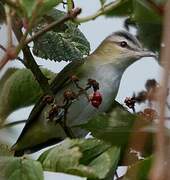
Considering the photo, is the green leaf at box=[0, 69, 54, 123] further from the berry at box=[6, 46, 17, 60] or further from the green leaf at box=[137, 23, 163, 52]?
the berry at box=[6, 46, 17, 60]

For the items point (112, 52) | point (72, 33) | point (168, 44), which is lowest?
point (112, 52)

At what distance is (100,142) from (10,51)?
0.43 meters

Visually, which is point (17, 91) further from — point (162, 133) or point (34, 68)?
point (162, 133)

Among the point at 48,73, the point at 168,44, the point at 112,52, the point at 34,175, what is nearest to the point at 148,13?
the point at 34,175

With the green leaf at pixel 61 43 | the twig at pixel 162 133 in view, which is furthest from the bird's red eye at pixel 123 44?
the twig at pixel 162 133

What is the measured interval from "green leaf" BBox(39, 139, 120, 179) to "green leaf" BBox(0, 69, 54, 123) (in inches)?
20.0

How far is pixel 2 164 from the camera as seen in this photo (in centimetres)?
113

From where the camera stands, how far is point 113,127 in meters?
1.15

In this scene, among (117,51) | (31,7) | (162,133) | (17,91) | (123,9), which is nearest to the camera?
(162,133)

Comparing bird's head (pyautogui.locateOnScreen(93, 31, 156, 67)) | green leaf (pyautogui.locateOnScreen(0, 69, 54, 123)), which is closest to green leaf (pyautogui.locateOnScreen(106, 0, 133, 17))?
green leaf (pyautogui.locateOnScreen(0, 69, 54, 123))

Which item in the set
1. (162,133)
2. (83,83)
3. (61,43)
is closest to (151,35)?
(61,43)

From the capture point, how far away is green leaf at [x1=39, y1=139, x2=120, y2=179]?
3.56ft

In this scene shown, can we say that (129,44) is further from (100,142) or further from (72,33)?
(100,142)

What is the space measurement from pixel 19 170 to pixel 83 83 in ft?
5.65
